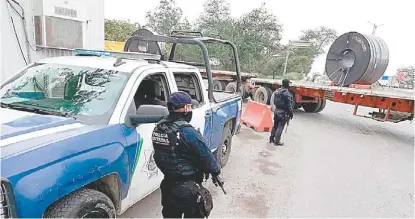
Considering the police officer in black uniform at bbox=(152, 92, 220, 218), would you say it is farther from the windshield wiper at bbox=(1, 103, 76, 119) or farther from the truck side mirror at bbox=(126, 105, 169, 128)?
the windshield wiper at bbox=(1, 103, 76, 119)

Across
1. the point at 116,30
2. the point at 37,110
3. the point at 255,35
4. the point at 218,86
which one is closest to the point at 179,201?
the point at 37,110

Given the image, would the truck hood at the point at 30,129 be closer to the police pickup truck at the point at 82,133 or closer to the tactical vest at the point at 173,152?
the police pickup truck at the point at 82,133

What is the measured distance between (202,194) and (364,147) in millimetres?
6584

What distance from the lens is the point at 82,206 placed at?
243 centimetres

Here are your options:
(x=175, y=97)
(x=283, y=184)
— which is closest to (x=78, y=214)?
(x=175, y=97)

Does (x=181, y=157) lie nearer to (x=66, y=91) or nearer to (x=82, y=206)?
(x=82, y=206)

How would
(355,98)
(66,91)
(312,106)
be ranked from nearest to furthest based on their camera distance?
(66,91) → (355,98) → (312,106)

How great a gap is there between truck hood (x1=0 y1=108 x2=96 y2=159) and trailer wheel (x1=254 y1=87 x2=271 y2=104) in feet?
35.9

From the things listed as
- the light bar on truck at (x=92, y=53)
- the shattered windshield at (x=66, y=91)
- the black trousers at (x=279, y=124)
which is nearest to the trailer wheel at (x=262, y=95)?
the black trousers at (x=279, y=124)

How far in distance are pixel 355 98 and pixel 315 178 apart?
5.49 metres

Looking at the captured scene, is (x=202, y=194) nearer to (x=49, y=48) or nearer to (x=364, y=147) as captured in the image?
(x=49, y=48)

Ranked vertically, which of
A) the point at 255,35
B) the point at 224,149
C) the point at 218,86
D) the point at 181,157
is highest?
the point at 255,35

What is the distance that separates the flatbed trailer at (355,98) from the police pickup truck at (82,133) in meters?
6.93

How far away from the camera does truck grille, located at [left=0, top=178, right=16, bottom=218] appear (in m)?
1.97
